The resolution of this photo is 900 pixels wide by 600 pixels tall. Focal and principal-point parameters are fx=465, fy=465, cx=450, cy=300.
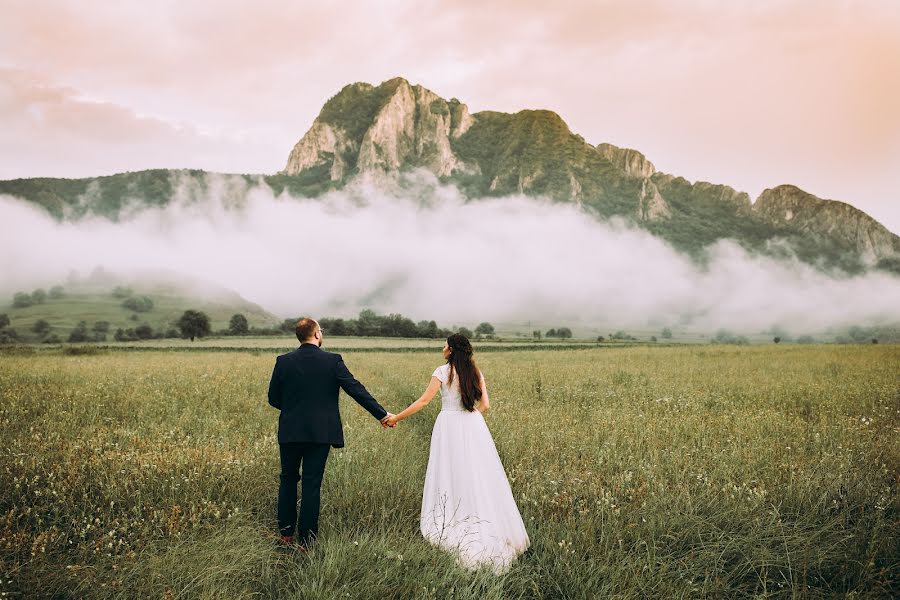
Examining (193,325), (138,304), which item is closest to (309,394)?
(193,325)

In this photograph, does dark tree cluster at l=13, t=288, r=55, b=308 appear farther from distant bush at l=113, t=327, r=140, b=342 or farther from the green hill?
distant bush at l=113, t=327, r=140, b=342

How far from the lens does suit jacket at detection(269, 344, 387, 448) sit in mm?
5535

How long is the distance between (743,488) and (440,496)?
174 inches

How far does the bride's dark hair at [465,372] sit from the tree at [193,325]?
83978mm

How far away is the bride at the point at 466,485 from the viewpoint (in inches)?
208

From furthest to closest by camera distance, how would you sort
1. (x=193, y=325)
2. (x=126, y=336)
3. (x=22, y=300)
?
(x=22, y=300)
(x=126, y=336)
(x=193, y=325)

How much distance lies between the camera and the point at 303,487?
5.43 metres

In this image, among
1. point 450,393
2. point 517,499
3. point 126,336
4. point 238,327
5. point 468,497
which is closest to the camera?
point 468,497

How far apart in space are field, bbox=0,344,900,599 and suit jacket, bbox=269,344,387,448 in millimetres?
1123

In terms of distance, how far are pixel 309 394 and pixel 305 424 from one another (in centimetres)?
36

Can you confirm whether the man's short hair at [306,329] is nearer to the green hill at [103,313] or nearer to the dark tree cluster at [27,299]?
the green hill at [103,313]

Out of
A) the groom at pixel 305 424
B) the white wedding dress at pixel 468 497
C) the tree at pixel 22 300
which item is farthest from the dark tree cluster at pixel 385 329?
the tree at pixel 22 300

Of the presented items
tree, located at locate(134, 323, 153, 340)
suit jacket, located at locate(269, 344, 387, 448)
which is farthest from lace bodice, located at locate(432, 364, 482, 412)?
tree, located at locate(134, 323, 153, 340)

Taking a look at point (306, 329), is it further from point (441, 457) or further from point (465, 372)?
point (441, 457)
